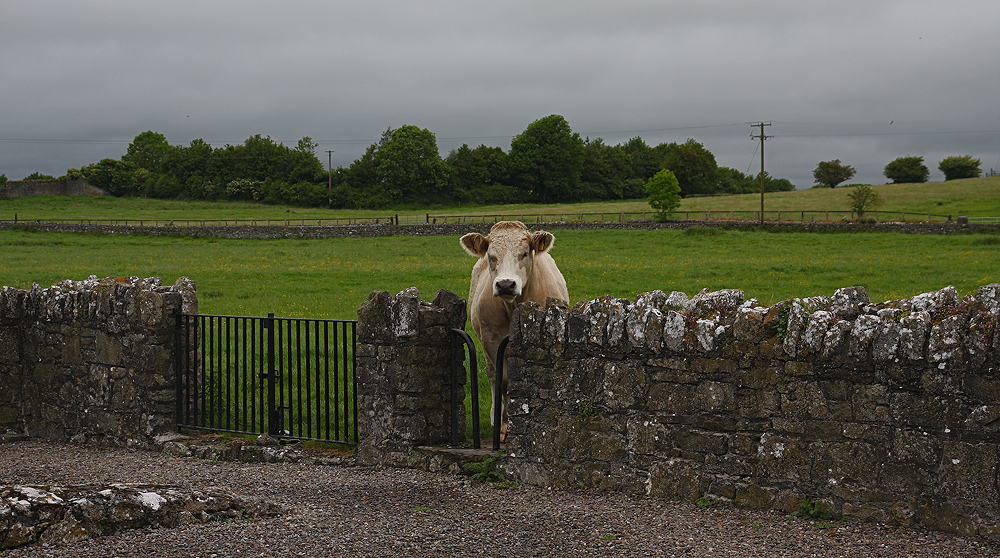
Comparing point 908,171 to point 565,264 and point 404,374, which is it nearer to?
point 565,264

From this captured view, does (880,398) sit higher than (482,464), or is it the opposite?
(880,398)

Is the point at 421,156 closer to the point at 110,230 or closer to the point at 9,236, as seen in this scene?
the point at 110,230

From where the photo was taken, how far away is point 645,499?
6445mm

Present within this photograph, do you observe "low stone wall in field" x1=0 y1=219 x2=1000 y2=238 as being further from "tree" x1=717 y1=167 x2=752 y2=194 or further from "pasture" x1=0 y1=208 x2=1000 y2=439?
"tree" x1=717 y1=167 x2=752 y2=194

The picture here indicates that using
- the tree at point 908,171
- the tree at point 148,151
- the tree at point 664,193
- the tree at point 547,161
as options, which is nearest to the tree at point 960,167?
the tree at point 908,171

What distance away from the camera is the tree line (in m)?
101

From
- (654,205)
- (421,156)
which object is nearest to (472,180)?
(421,156)

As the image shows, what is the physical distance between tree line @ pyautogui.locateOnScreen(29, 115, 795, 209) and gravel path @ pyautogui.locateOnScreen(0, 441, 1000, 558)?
301 feet

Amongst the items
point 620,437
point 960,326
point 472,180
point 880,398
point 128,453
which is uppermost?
point 472,180

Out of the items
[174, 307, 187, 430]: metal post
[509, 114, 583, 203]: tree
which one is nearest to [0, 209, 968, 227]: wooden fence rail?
[509, 114, 583, 203]: tree

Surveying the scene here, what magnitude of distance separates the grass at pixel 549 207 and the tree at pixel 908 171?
2317cm

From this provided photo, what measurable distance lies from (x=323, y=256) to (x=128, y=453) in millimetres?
29191

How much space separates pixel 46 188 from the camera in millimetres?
99062

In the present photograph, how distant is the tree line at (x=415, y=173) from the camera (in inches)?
3991
